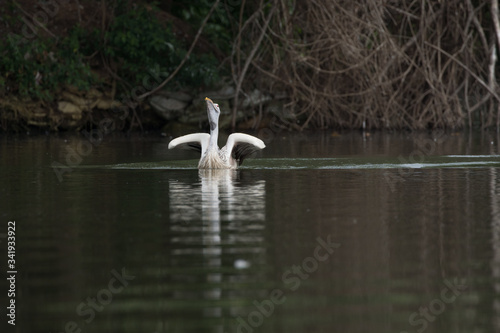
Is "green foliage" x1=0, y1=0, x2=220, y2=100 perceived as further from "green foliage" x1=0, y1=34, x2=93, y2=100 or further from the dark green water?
the dark green water

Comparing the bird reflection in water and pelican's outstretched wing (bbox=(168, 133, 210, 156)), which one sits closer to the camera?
the bird reflection in water

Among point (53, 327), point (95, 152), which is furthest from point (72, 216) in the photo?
point (95, 152)

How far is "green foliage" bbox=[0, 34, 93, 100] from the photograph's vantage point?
910 inches

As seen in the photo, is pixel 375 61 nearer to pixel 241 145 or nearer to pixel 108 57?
pixel 108 57

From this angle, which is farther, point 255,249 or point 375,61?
point 375,61

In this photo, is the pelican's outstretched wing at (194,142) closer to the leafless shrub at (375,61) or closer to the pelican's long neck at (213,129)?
the pelican's long neck at (213,129)

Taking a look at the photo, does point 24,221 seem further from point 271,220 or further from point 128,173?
point 128,173

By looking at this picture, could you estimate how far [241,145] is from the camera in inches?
534

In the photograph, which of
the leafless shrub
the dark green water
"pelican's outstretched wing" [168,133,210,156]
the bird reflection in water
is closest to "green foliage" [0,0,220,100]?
the leafless shrub

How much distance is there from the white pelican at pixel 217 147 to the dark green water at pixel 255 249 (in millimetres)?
243

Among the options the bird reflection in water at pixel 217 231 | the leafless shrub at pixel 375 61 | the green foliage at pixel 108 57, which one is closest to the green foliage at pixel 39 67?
the green foliage at pixel 108 57

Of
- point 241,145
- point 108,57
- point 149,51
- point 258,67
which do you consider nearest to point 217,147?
point 241,145

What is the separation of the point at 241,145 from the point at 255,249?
6783 millimetres

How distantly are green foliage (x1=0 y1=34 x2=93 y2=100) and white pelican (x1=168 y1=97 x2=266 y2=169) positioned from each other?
10158 mm
